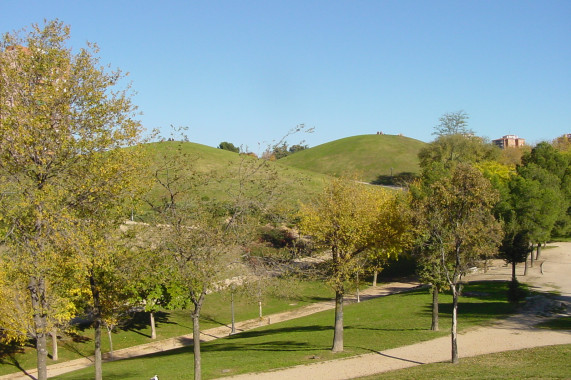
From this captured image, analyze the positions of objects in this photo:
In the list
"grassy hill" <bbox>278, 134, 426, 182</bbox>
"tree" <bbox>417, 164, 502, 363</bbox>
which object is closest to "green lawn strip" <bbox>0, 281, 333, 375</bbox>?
"tree" <bbox>417, 164, 502, 363</bbox>

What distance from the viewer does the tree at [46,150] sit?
572 inches

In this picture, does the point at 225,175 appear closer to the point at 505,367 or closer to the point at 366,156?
the point at 505,367

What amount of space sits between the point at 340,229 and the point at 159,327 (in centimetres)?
2197

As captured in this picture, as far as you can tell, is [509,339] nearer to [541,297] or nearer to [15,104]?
[541,297]

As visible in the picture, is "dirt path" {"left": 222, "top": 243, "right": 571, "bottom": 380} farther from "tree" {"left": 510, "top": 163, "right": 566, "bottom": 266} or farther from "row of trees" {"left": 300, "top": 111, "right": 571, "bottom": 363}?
"tree" {"left": 510, "top": 163, "right": 566, "bottom": 266}

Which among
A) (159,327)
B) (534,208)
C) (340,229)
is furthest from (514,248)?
(159,327)

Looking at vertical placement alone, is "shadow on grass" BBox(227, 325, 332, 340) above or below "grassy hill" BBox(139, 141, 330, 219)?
below

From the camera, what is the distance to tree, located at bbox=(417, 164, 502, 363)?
1853 cm

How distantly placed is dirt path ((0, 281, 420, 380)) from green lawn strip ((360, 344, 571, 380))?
19.5 m

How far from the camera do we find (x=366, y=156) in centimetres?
14012

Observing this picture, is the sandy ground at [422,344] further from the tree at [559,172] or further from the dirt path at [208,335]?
the tree at [559,172]

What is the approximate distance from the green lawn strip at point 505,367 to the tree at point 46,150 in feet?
36.6

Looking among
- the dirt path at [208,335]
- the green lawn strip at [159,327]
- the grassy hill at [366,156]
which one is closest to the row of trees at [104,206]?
the green lawn strip at [159,327]

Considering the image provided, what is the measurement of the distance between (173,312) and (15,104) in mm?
30238
